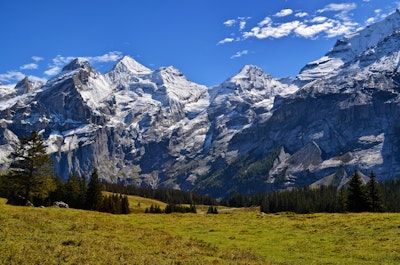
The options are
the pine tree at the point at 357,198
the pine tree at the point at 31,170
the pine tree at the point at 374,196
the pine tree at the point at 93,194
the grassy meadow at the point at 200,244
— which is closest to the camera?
the grassy meadow at the point at 200,244

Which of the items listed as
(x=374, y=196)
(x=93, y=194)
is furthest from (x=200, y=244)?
(x=93, y=194)

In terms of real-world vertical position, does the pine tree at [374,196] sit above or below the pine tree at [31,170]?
below

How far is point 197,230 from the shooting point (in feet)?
156

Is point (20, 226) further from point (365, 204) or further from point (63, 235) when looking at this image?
point (365, 204)

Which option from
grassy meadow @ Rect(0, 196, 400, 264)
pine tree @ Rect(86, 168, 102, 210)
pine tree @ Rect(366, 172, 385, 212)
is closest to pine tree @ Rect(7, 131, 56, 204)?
pine tree @ Rect(86, 168, 102, 210)

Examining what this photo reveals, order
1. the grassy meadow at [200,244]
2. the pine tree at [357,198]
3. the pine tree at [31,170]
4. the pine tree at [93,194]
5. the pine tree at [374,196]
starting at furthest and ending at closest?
1. the pine tree at [93,194]
2. the pine tree at [374,196]
3. the pine tree at [357,198]
4. the pine tree at [31,170]
5. the grassy meadow at [200,244]

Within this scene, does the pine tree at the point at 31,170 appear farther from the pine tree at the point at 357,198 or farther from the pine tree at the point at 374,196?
the pine tree at the point at 374,196

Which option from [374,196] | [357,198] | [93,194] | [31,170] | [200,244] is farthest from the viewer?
[93,194]

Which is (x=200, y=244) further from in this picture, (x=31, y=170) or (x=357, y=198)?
(x=357, y=198)

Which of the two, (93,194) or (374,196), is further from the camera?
(93,194)

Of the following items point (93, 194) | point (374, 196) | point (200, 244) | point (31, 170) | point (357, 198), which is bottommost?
point (200, 244)

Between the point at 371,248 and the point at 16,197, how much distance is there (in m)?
58.9

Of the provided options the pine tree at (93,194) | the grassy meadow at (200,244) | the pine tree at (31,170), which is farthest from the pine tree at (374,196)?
the pine tree at (31,170)

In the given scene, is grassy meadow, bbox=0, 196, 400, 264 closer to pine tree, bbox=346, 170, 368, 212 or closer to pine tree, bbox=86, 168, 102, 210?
pine tree, bbox=346, 170, 368, 212
